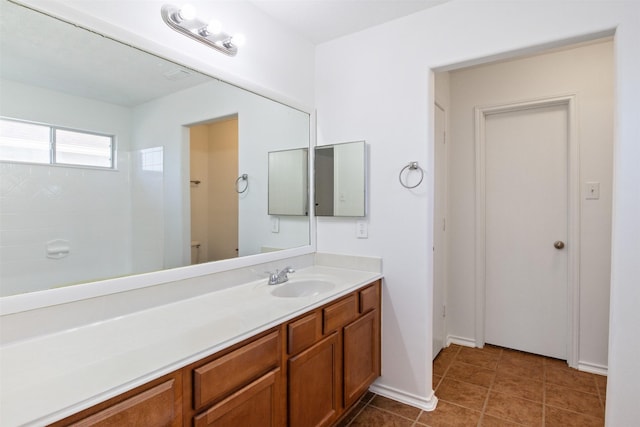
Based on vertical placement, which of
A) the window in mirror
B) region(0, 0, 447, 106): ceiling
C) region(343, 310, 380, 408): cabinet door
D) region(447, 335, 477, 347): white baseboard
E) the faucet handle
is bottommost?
region(447, 335, 477, 347): white baseboard

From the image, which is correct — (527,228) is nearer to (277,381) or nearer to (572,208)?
(572,208)

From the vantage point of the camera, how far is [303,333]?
150cm

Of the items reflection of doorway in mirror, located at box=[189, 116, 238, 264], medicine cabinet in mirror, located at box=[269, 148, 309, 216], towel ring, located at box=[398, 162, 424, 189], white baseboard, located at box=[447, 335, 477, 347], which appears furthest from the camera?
white baseboard, located at box=[447, 335, 477, 347]

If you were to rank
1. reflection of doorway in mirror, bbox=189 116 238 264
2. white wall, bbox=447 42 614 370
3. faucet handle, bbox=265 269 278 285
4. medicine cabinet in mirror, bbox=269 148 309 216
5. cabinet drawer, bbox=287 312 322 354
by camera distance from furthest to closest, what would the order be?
white wall, bbox=447 42 614 370 < medicine cabinet in mirror, bbox=269 148 309 216 < faucet handle, bbox=265 269 278 285 < reflection of doorway in mirror, bbox=189 116 238 264 < cabinet drawer, bbox=287 312 322 354

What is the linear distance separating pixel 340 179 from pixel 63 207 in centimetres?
157

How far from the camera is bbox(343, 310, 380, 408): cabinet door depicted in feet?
5.96

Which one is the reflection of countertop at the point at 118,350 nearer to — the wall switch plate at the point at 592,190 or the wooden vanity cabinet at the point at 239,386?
the wooden vanity cabinet at the point at 239,386

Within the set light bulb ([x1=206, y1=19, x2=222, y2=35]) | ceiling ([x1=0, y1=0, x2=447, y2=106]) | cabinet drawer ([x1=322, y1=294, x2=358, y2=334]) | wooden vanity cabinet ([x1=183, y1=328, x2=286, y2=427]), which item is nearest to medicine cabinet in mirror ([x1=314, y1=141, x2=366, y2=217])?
cabinet drawer ([x1=322, y1=294, x2=358, y2=334])

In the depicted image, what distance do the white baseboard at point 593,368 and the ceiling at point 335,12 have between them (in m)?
2.72

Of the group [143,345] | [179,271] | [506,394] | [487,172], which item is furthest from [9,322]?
[487,172]

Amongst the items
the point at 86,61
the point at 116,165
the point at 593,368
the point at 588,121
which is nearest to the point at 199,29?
the point at 86,61

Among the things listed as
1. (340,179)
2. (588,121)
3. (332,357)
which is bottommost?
(332,357)

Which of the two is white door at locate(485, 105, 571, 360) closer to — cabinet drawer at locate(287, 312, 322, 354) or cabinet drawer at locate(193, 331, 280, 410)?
cabinet drawer at locate(287, 312, 322, 354)

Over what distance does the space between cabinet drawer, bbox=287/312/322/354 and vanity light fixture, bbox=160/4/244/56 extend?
4.71ft
